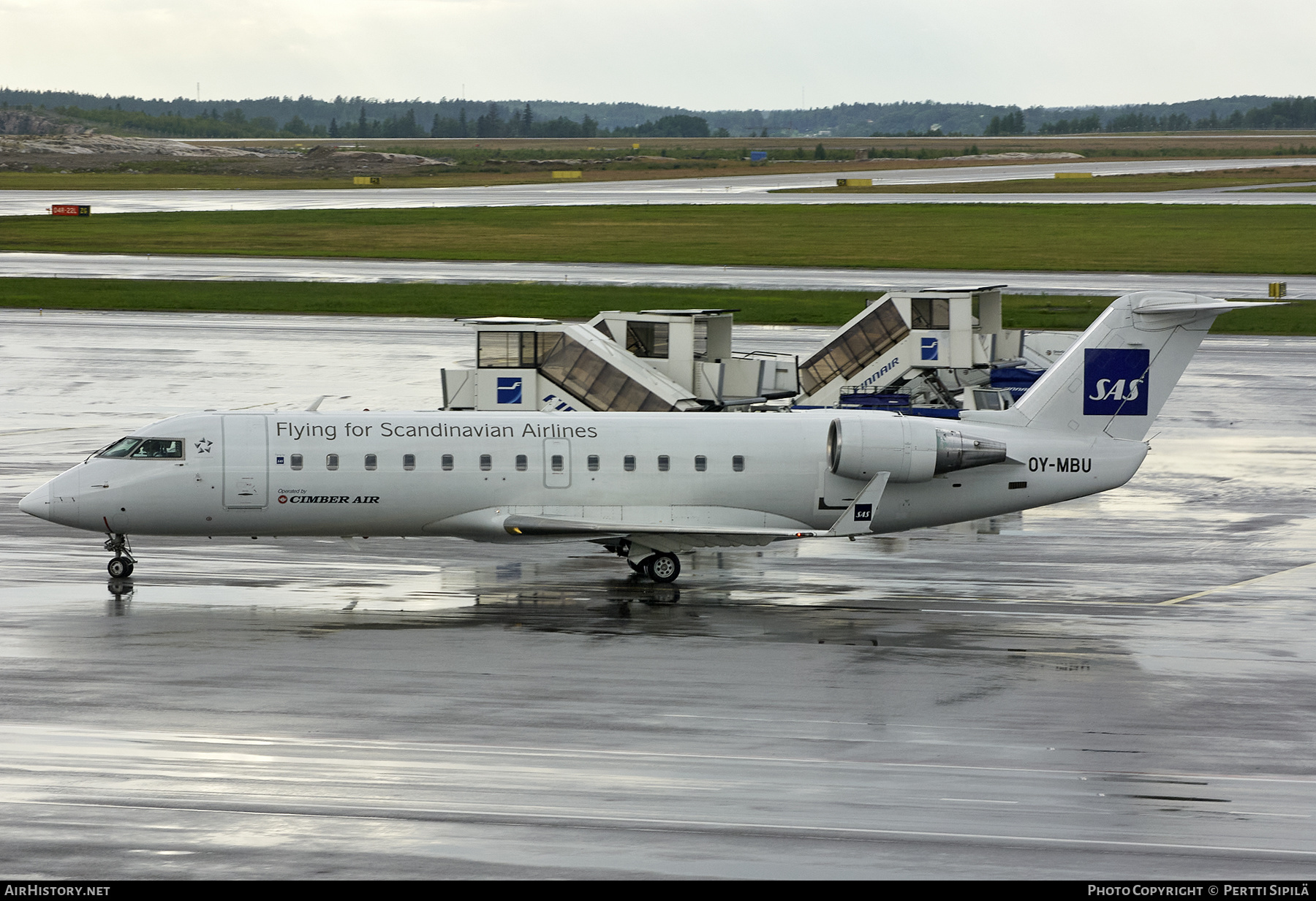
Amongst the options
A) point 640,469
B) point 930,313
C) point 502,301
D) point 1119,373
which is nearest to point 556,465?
point 640,469

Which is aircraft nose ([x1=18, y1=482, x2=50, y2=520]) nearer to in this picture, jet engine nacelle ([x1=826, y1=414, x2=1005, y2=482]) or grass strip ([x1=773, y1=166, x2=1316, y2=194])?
jet engine nacelle ([x1=826, y1=414, x2=1005, y2=482])

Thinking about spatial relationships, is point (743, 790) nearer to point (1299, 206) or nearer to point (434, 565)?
point (434, 565)

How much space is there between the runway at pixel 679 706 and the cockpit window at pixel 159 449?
258 centimetres

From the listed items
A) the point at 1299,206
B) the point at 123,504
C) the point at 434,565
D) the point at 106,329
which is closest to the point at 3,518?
the point at 123,504

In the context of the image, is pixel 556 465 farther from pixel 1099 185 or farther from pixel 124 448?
pixel 1099 185

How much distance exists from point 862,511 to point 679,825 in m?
11.5

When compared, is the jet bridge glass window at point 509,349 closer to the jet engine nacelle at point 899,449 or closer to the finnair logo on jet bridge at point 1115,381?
the jet engine nacelle at point 899,449

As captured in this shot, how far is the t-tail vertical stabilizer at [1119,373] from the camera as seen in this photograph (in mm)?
27688

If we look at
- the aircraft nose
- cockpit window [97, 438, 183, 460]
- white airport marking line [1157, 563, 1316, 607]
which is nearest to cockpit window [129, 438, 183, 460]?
cockpit window [97, 438, 183, 460]

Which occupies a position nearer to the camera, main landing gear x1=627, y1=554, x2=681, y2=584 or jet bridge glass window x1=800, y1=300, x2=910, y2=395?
main landing gear x1=627, y1=554, x2=681, y2=584

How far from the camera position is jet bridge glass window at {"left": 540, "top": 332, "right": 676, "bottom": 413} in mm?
35312

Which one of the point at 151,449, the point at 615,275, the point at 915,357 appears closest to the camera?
the point at 151,449

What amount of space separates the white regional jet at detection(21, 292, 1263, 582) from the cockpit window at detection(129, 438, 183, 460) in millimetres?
31

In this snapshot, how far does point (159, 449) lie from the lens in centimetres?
2661
